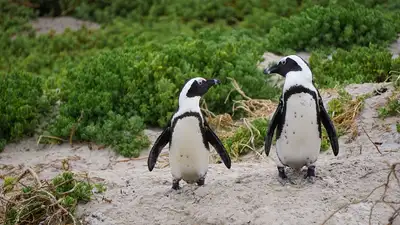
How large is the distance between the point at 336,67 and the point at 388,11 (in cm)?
315

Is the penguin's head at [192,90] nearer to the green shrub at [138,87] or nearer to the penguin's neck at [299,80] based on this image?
the penguin's neck at [299,80]

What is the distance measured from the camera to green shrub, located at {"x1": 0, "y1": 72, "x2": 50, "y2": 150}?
802 centimetres

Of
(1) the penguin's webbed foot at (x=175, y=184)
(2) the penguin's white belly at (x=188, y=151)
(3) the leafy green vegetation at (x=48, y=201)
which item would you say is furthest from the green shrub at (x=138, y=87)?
(2) the penguin's white belly at (x=188, y=151)

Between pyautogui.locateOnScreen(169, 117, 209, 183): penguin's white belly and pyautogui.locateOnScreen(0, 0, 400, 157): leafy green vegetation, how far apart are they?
91.5 inches

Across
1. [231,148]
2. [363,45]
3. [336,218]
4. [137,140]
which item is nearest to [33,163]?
[137,140]

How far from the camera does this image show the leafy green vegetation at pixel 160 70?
802cm

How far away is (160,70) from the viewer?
8.41m

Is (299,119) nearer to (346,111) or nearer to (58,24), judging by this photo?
(346,111)

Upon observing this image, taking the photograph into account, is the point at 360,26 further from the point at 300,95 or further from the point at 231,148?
the point at 300,95

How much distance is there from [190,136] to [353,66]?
405cm

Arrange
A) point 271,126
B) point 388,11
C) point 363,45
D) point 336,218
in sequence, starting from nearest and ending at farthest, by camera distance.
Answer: point 336,218 → point 271,126 → point 363,45 → point 388,11

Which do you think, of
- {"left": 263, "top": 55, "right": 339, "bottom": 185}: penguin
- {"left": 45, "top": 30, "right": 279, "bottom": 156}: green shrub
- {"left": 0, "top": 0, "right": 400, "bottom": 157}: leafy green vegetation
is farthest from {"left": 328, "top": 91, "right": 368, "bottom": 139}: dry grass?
{"left": 263, "top": 55, "right": 339, "bottom": 185}: penguin

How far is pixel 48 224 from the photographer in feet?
17.7

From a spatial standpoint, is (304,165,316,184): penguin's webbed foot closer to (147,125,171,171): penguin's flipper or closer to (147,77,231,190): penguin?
(147,77,231,190): penguin
